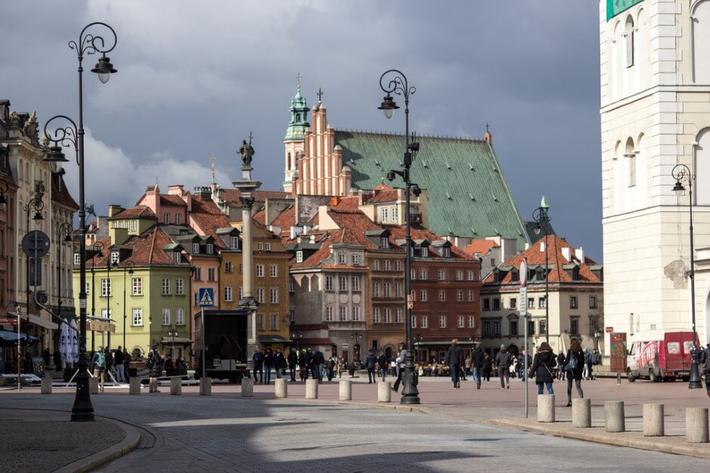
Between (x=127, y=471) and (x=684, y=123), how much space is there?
5510 cm

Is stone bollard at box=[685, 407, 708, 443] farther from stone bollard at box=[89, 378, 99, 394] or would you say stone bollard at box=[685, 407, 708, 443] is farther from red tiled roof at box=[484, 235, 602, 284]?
red tiled roof at box=[484, 235, 602, 284]

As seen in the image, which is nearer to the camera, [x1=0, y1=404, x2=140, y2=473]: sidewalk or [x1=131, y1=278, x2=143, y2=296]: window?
[x1=0, y1=404, x2=140, y2=473]: sidewalk

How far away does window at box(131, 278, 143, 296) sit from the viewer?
433 feet

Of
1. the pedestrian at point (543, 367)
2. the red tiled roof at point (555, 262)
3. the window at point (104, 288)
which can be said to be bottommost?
the pedestrian at point (543, 367)

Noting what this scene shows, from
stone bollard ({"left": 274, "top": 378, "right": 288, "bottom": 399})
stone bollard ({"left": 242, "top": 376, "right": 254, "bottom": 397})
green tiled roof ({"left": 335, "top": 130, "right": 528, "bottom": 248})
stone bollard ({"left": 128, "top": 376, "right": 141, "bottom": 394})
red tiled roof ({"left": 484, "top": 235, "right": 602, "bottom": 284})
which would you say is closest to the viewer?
stone bollard ({"left": 274, "top": 378, "right": 288, "bottom": 399})

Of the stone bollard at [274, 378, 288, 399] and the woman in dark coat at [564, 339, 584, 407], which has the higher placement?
the woman in dark coat at [564, 339, 584, 407]

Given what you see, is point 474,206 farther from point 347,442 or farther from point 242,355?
point 347,442

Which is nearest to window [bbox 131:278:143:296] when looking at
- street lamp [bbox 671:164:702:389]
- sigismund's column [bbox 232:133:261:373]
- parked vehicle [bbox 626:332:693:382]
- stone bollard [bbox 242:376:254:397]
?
sigismund's column [bbox 232:133:261:373]

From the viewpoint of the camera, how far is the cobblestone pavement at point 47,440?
22.5 meters

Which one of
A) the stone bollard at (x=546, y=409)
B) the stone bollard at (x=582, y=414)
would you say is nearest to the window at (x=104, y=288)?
the stone bollard at (x=546, y=409)

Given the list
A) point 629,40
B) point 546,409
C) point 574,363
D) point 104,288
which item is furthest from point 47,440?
point 104,288

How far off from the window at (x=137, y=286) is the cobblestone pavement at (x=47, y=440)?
3758 inches

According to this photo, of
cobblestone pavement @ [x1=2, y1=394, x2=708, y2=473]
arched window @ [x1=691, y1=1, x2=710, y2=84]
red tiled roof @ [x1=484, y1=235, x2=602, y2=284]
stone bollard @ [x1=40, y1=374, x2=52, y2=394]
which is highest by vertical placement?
arched window @ [x1=691, y1=1, x2=710, y2=84]

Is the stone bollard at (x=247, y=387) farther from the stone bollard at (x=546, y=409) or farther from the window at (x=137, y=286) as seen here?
the window at (x=137, y=286)
